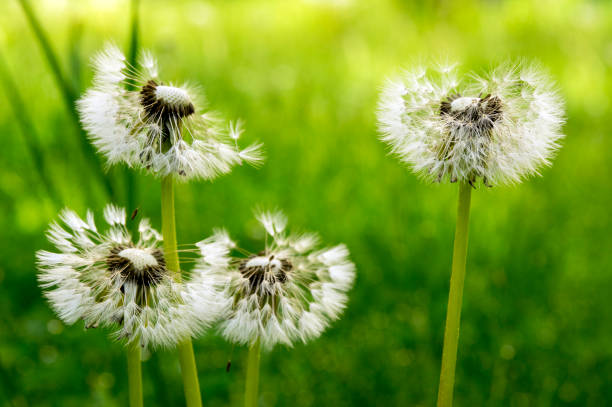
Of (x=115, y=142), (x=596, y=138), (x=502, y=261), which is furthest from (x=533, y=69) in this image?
(x=596, y=138)

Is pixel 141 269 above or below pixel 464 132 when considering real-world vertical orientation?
below

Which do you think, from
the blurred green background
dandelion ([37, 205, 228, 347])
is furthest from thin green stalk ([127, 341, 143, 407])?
the blurred green background

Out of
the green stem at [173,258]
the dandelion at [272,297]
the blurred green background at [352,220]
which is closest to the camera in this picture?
the green stem at [173,258]

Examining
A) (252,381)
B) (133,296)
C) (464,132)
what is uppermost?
(464,132)

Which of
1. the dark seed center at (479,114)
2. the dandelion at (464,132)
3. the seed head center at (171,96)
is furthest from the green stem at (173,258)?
the dark seed center at (479,114)

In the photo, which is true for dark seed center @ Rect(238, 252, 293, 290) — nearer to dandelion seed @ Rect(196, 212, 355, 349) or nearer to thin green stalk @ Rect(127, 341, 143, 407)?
dandelion seed @ Rect(196, 212, 355, 349)

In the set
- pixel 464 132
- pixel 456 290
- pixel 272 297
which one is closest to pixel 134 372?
pixel 272 297

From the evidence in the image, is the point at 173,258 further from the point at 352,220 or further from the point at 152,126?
the point at 352,220

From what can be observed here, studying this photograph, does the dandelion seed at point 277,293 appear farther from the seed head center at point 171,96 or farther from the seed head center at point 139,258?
the seed head center at point 171,96
